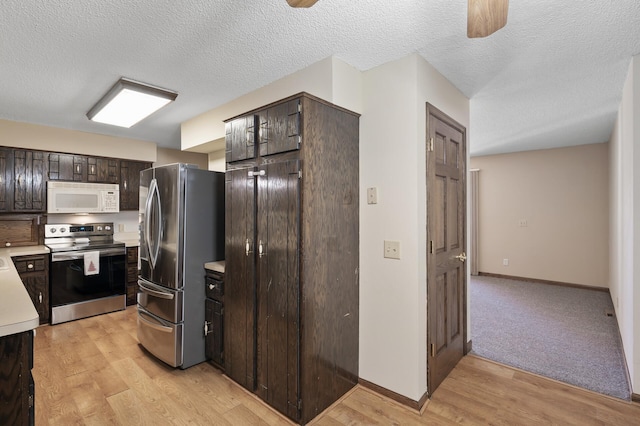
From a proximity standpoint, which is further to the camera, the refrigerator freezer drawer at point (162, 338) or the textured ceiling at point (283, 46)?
the refrigerator freezer drawer at point (162, 338)

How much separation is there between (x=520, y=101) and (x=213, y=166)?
11.8ft

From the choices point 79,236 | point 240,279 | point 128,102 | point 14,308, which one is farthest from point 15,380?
point 79,236

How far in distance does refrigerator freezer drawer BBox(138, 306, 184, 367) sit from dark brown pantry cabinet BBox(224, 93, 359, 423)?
450 mm

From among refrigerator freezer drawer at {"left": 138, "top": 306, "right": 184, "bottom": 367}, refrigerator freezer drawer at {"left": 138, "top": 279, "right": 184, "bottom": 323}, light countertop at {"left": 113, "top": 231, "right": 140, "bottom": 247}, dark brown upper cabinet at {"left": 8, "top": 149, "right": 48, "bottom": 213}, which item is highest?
dark brown upper cabinet at {"left": 8, "top": 149, "right": 48, "bottom": 213}

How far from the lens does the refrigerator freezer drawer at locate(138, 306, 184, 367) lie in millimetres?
2584

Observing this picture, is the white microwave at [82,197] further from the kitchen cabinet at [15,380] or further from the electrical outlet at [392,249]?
the electrical outlet at [392,249]

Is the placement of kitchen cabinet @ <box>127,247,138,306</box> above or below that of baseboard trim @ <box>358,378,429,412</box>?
above

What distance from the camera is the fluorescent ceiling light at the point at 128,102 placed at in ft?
8.49

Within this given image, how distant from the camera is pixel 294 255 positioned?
2002 mm

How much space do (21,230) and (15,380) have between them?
12.2 feet

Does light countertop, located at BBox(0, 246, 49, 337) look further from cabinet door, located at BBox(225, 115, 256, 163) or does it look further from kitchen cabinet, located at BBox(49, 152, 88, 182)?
kitchen cabinet, located at BBox(49, 152, 88, 182)

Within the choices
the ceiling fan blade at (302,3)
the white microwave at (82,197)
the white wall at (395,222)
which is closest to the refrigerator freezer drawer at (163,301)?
the white wall at (395,222)

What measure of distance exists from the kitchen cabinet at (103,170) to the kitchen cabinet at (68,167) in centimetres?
6

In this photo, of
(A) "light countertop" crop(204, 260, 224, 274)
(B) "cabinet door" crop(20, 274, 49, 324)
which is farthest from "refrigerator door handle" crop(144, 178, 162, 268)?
(B) "cabinet door" crop(20, 274, 49, 324)
